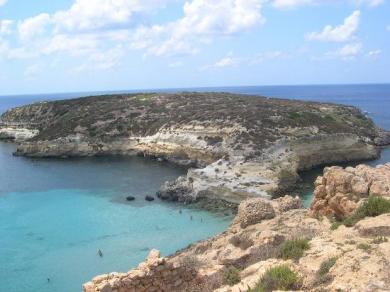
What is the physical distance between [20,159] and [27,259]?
160 ft

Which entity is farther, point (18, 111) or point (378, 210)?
point (18, 111)

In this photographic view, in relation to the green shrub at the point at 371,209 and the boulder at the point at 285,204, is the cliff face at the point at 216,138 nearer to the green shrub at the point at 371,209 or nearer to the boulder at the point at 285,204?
the boulder at the point at 285,204

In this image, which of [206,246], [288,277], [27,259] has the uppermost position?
[288,277]

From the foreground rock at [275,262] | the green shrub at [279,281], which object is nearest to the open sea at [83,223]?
the foreground rock at [275,262]

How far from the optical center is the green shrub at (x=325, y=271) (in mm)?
11977

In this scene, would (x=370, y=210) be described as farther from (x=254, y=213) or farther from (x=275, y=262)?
(x=254, y=213)

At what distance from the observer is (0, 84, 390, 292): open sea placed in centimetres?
3292

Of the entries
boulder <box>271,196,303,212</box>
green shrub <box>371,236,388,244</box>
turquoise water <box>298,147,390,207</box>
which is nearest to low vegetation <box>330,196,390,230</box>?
green shrub <box>371,236,388,244</box>

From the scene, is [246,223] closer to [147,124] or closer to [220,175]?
[220,175]

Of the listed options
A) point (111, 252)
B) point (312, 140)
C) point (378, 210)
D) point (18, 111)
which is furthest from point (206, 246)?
point (18, 111)

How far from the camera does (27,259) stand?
115 ft

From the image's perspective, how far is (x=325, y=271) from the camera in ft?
40.7

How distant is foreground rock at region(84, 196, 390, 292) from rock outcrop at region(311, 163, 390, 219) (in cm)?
92

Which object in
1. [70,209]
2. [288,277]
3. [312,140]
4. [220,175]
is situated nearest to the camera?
[288,277]
